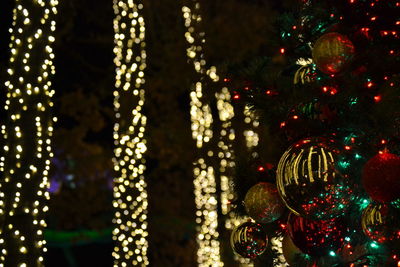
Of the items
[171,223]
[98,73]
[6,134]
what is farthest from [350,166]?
[171,223]

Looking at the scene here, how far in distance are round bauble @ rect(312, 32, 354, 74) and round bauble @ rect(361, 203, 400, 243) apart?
86 centimetres

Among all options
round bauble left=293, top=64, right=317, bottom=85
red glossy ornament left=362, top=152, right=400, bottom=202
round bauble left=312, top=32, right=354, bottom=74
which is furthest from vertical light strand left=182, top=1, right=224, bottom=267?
red glossy ornament left=362, top=152, right=400, bottom=202

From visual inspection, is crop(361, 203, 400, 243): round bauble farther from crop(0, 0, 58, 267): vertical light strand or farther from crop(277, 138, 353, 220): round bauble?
crop(0, 0, 58, 267): vertical light strand

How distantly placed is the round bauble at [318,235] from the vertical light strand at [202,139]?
5246 mm

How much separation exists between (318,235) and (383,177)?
64 centimetres

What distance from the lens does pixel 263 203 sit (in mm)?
3857

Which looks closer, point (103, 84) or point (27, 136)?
point (27, 136)

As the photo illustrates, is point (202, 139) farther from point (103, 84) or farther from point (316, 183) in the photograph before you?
point (316, 183)

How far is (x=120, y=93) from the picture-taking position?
7.58 m

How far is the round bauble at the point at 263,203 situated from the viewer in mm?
3877

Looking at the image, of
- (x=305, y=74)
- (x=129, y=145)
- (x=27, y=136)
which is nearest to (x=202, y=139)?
(x=129, y=145)

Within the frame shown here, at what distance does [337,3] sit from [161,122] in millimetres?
10760

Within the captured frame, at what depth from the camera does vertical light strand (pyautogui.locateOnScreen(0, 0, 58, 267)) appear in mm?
5309

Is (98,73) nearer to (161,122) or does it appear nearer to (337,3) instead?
(161,122)
